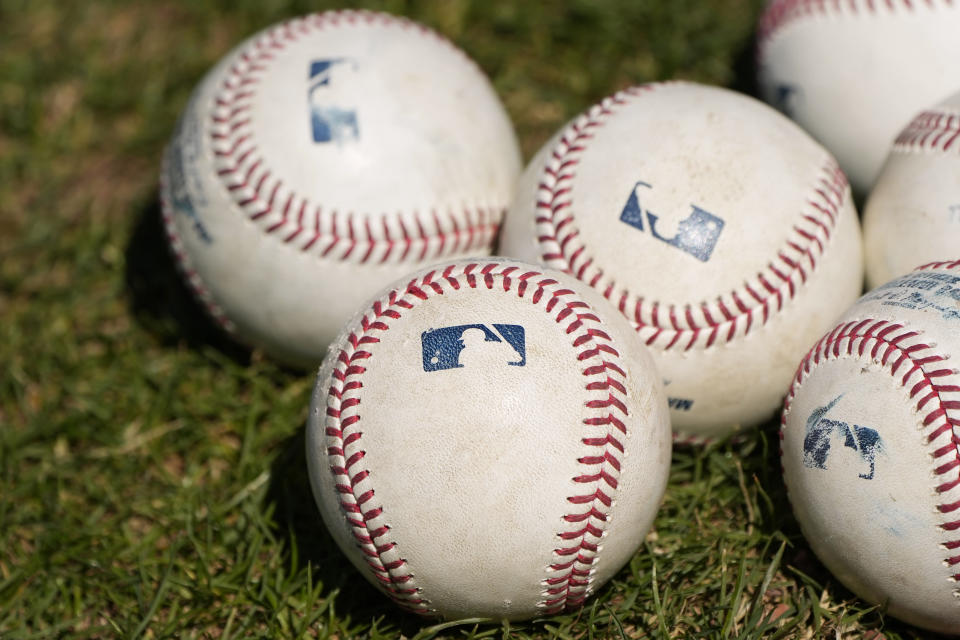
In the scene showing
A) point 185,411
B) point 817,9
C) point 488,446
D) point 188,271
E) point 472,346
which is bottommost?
point 185,411

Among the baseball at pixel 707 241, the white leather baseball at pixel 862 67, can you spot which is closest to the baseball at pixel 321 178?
the baseball at pixel 707 241

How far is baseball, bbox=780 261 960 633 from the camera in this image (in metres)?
2.29

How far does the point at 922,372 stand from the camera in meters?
2.34

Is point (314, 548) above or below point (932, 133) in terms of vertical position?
below

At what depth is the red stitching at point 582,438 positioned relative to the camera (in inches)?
92.6

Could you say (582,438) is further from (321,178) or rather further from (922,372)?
(321,178)

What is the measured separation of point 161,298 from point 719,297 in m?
2.26

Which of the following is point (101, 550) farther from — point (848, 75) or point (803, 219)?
point (848, 75)

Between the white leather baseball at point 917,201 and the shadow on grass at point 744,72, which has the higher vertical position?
the white leather baseball at point 917,201

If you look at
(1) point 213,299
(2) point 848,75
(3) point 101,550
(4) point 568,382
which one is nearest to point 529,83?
(2) point 848,75

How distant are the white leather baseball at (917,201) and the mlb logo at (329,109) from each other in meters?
1.61

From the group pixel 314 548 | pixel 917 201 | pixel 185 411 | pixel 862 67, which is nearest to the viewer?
pixel 917 201

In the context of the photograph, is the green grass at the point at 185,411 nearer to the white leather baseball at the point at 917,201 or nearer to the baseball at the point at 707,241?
the baseball at the point at 707,241

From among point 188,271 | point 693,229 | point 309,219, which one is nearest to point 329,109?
point 309,219
